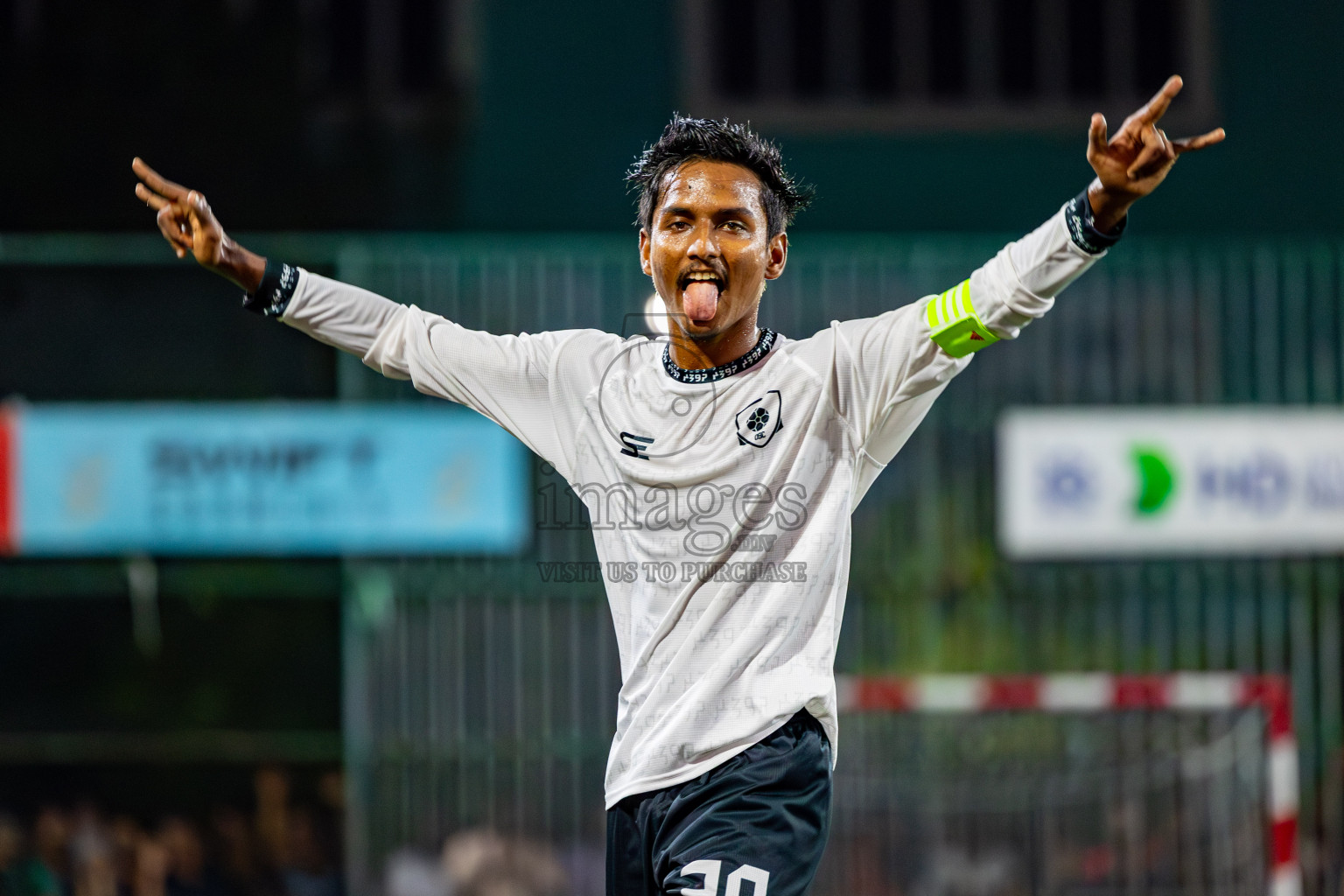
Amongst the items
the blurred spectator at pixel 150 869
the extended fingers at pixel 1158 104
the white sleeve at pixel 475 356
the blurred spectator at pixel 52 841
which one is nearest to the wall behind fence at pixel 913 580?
the blurred spectator at pixel 150 869

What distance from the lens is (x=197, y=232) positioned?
3855 mm

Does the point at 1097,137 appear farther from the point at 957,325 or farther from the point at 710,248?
the point at 710,248

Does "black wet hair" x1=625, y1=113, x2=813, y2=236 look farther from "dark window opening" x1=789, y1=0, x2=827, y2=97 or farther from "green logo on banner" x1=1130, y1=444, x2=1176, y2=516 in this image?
"dark window opening" x1=789, y1=0, x2=827, y2=97

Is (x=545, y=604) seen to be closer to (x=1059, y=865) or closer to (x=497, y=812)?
(x=497, y=812)

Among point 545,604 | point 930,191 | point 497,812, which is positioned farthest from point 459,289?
point 930,191

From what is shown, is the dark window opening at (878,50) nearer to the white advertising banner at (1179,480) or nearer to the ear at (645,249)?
the white advertising banner at (1179,480)

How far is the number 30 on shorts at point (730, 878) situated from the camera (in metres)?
A: 3.45

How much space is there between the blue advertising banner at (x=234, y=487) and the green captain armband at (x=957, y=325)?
4995 mm

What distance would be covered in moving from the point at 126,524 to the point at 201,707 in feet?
4.98

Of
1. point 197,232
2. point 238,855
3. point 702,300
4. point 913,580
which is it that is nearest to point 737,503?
point 702,300

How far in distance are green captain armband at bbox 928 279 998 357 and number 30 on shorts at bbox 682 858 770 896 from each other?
114cm

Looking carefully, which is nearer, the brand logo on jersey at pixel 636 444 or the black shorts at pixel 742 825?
the black shorts at pixel 742 825

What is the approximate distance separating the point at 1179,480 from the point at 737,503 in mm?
5304

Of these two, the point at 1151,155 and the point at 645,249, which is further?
the point at 645,249
